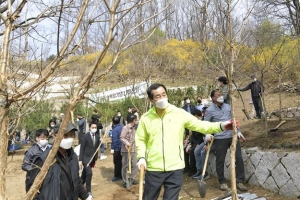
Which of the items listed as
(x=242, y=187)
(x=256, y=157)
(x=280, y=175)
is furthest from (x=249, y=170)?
(x=280, y=175)

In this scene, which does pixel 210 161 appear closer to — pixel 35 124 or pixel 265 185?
pixel 265 185

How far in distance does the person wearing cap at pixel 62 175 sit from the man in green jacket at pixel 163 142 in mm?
713

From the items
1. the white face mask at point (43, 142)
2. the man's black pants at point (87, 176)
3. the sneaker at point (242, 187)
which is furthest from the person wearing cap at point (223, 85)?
the white face mask at point (43, 142)

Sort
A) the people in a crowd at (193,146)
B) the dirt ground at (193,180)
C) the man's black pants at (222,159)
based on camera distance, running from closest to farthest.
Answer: the man's black pants at (222,159)
the dirt ground at (193,180)
the people in a crowd at (193,146)

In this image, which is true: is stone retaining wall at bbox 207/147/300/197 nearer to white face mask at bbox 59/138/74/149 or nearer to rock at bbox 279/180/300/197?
rock at bbox 279/180/300/197

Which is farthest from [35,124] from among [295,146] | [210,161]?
[295,146]

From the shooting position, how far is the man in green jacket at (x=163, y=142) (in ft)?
12.2

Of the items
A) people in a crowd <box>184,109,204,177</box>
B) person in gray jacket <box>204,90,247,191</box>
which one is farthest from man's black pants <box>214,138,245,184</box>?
people in a crowd <box>184,109,204,177</box>

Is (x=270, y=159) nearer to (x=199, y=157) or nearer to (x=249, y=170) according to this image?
(x=249, y=170)

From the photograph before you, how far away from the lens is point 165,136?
3771 millimetres

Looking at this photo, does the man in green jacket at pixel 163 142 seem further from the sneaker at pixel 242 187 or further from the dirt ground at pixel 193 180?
the sneaker at pixel 242 187

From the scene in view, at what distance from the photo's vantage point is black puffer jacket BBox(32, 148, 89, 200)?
3125 mm

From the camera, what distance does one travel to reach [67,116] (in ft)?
7.11

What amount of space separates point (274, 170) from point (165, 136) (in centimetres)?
274
